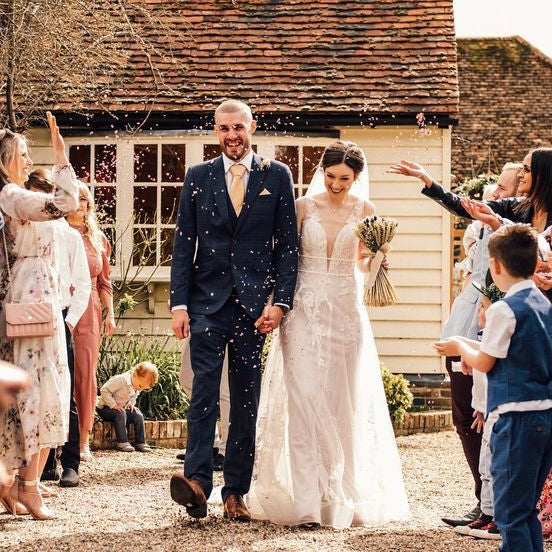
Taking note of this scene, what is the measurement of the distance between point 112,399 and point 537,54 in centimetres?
2826

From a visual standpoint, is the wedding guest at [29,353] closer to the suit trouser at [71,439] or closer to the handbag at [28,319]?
the handbag at [28,319]

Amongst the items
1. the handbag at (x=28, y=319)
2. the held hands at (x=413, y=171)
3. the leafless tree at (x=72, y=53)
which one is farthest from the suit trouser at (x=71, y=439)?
the leafless tree at (x=72, y=53)

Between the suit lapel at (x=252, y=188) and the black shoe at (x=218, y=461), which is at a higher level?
the suit lapel at (x=252, y=188)

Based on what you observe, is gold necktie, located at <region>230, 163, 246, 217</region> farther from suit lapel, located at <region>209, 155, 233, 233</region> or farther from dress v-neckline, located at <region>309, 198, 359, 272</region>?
dress v-neckline, located at <region>309, 198, 359, 272</region>

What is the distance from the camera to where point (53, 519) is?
6.52 meters

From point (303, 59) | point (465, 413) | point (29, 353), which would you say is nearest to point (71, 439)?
point (29, 353)

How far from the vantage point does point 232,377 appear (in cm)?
648

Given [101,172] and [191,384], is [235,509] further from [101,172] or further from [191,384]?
[101,172]

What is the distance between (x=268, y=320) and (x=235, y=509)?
1.07 metres

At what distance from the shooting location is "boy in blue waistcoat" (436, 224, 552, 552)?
15.4 ft

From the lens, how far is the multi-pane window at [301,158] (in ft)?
45.1

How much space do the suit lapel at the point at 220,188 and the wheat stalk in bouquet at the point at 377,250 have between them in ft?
2.60

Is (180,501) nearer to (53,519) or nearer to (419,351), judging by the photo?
(53,519)

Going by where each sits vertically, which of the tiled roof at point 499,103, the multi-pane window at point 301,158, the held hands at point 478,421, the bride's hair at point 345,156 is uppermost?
the tiled roof at point 499,103
